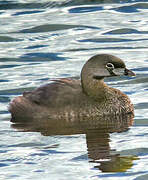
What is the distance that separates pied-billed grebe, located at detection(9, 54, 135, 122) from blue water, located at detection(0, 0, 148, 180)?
0.36m

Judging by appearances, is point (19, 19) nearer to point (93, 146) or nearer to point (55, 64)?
point (55, 64)

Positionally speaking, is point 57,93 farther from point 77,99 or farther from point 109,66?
point 109,66

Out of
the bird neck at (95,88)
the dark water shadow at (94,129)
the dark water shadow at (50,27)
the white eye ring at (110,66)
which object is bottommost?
the dark water shadow at (50,27)

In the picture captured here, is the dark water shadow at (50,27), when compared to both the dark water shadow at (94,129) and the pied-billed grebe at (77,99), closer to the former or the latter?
the pied-billed grebe at (77,99)

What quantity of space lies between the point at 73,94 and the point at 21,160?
2686 mm

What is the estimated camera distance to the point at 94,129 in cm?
1383

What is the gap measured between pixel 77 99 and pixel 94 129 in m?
0.77

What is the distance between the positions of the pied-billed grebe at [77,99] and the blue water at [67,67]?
1.16 feet

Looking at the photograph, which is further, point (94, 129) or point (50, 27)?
point (50, 27)

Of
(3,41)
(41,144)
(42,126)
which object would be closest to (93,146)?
(41,144)

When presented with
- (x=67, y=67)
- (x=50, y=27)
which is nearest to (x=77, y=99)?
(x=67, y=67)

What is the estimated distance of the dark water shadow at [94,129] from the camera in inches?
472

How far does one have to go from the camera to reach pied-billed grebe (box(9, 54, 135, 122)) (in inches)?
566

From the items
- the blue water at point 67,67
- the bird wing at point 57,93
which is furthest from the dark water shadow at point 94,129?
the bird wing at point 57,93
